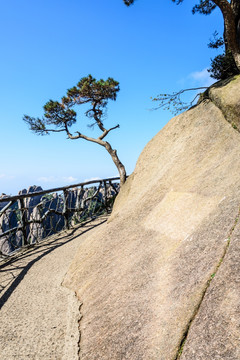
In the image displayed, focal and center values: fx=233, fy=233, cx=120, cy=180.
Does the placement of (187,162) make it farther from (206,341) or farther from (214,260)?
(206,341)

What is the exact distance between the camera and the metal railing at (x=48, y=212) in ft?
20.8

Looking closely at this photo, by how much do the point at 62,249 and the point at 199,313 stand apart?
16.2ft

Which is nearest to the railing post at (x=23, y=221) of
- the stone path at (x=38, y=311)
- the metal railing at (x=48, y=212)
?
the metal railing at (x=48, y=212)

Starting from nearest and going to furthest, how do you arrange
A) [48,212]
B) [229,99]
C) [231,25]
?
[229,99], [231,25], [48,212]

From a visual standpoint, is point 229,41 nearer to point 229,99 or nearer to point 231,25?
point 231,25

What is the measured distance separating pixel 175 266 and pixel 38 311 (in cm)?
234

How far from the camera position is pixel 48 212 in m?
7.88

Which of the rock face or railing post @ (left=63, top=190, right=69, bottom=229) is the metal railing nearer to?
railing post @ (left=63, top=190, right=69, bottom=229)

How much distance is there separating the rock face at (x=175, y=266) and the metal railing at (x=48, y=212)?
300cm

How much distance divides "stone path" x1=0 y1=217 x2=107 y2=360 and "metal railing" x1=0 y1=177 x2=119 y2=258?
102 cm

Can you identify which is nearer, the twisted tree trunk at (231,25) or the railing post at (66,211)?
the twisted tree trunk at (231,25)

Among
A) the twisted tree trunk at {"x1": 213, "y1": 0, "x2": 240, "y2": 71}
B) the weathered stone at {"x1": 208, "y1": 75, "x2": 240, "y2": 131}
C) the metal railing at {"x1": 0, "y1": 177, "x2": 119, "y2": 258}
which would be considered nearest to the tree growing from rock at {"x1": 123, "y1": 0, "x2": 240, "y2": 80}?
the twisted tree trunk at {"x1": 213, "y1": 0, "x2": 240, "y2": 71}

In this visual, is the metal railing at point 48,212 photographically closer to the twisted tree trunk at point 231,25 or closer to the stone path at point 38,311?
the stone path at point 38,311

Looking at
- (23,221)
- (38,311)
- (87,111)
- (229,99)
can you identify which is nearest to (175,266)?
(38,311)
